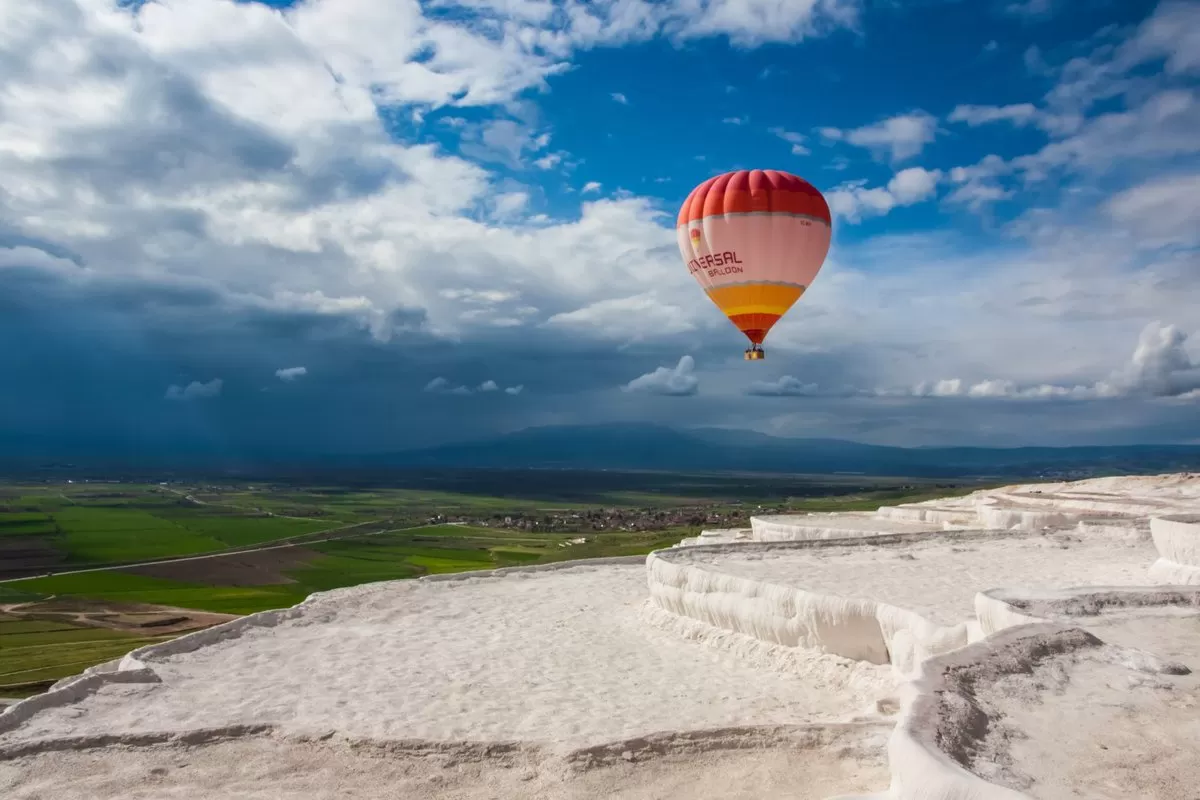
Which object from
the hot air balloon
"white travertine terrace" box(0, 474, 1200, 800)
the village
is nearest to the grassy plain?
the village

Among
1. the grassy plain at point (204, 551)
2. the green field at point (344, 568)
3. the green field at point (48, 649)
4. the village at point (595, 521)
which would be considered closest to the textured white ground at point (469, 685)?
the green field at point (48, 649)

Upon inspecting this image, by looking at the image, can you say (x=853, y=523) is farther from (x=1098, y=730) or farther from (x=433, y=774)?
(x=433, y=774)

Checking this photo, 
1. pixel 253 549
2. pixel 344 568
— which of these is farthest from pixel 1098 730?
pixel 253 549

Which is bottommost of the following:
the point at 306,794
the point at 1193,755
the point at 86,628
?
the point at 86,628

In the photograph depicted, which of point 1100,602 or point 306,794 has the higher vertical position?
point 1100,602

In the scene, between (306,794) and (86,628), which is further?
(86,628)

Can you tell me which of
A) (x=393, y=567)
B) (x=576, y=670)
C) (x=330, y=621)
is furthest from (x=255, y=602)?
(x=576, y=670)

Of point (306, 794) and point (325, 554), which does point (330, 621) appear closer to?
point (306, 794)
